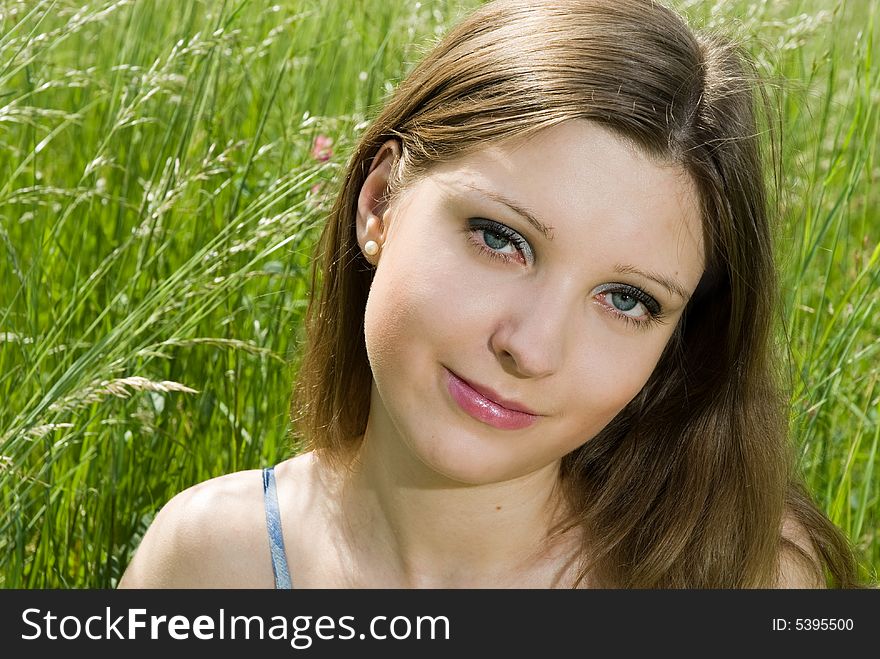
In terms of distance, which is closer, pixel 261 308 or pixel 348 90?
pixel 261 308

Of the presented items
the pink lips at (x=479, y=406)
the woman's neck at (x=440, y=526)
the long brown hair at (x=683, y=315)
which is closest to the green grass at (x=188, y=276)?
the long brown hair at (x=683, y=315)

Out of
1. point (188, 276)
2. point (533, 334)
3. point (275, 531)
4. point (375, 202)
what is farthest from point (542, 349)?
point (188, 276)

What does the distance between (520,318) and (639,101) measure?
0.99 feet

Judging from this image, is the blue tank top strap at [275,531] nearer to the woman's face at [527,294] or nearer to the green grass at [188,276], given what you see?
the green grass at [188,276]

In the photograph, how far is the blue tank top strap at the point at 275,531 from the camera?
168cm

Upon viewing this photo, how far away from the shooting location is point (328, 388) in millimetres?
1819

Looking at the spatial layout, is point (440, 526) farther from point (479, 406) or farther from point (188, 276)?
point (188, 276)

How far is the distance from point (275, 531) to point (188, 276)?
0.46m

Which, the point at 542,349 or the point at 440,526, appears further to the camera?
the point at 440,526

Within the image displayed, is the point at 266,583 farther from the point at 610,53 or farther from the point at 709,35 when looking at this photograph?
the point at 709,35

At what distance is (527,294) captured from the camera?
1340 mm

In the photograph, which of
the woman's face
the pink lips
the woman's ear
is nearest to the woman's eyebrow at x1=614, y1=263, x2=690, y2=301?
the woman's face

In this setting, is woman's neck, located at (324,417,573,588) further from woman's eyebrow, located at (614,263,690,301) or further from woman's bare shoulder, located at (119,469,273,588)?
woman's eyebrow, located at (614,263,690,301)
